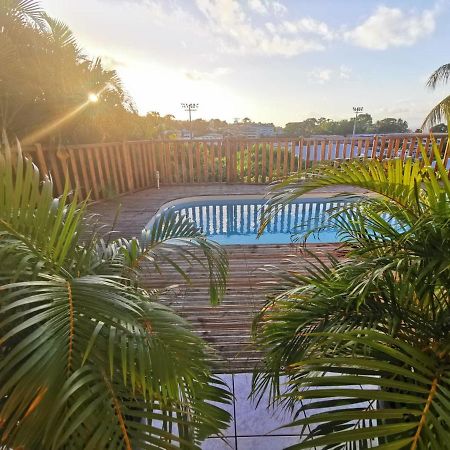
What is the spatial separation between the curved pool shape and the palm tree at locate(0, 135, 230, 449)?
4.20 metres

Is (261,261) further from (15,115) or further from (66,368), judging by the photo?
(15,115)

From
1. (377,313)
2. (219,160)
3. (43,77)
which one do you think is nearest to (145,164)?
(219,160)

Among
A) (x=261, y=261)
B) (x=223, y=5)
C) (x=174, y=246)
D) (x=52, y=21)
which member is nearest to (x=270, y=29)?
(x=223, y=5)

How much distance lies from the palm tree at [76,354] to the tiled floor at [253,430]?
1.85 ft

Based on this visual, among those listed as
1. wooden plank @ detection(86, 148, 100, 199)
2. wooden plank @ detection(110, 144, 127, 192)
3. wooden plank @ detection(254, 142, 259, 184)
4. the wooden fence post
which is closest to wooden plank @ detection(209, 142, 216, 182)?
wooden plank @ detection(254, 142, 259, 184)

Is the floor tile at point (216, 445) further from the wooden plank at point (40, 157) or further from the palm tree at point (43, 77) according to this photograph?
Result: the palm tree at point (43, 77)

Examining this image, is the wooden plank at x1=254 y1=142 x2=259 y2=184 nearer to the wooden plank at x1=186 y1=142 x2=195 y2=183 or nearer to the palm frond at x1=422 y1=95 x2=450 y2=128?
the wooden plank at x1=186 y1=142 x2=195 y2=183

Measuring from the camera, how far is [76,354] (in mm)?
716

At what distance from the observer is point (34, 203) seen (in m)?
0.98

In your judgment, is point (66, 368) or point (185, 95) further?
point (185, 95)

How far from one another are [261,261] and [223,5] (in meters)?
5.50

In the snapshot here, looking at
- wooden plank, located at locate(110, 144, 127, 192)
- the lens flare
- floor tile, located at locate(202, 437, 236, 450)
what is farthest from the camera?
wooden plank, located at locate(110, 144, 127, 192)

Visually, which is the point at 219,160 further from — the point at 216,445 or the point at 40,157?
the point at 216,445

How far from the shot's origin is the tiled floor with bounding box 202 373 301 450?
4.86 feet
